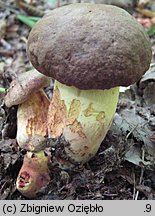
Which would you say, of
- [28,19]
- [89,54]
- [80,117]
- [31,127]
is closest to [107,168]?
[80,117]

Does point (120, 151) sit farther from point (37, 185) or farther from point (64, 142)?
point (37, 185)

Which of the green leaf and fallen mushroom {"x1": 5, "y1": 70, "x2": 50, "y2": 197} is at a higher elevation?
fallen mushroom {"x1": 5, "y1": 70, "x2": 50, "y2": 197}

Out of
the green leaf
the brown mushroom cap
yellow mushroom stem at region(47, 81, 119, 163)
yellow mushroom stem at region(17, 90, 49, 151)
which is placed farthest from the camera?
the green leaf

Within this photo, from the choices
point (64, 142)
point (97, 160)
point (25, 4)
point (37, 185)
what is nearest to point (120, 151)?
point (97, 160)

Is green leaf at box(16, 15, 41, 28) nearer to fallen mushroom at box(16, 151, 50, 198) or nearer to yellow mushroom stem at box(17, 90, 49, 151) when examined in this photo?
yellow mushroom stem at box(17, 90, 49, 151)

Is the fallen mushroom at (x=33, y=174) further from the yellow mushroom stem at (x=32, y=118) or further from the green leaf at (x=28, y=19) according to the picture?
the green leaf at (x=28, y=19)

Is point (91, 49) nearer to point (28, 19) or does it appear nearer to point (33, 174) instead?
point (33, 174)

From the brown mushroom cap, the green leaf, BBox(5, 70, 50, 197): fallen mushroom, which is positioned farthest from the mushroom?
the green leaf
